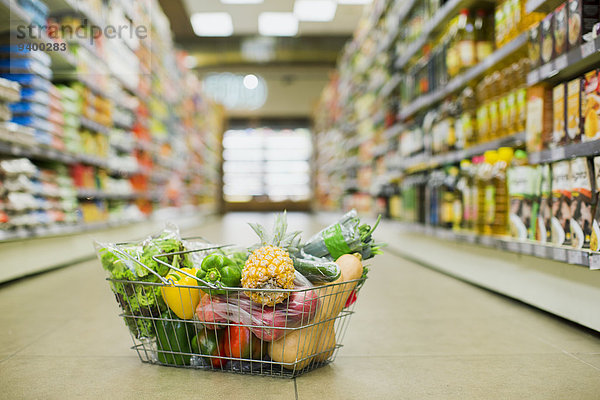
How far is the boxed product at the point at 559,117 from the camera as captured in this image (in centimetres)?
208

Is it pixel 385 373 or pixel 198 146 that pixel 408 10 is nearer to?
pixel 385 373

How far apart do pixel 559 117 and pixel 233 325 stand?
172 centimetres

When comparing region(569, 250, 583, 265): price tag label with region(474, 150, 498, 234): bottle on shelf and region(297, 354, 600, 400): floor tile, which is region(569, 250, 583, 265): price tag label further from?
region(474, 150, 498, 234): bottle on shelf

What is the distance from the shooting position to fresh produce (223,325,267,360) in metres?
1.37

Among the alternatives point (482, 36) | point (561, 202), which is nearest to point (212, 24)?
point (482, 36)

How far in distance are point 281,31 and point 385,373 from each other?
12.1 metres

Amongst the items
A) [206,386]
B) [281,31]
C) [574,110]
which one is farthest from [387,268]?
[281,31]

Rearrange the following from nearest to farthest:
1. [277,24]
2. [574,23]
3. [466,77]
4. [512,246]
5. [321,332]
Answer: [321,332] < [574,23] < [512,246] < [466,77] < [277,24]

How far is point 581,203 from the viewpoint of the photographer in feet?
6.18

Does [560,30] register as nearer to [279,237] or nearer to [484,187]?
[484,187]

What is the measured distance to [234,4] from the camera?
1046 centimetres

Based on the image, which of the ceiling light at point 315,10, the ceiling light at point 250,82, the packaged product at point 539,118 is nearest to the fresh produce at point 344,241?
the packaged product at point 539,118

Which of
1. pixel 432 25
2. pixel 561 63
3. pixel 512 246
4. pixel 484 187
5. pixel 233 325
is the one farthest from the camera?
pixel 432 25

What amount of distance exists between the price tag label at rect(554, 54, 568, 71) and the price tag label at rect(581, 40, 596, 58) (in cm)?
12
